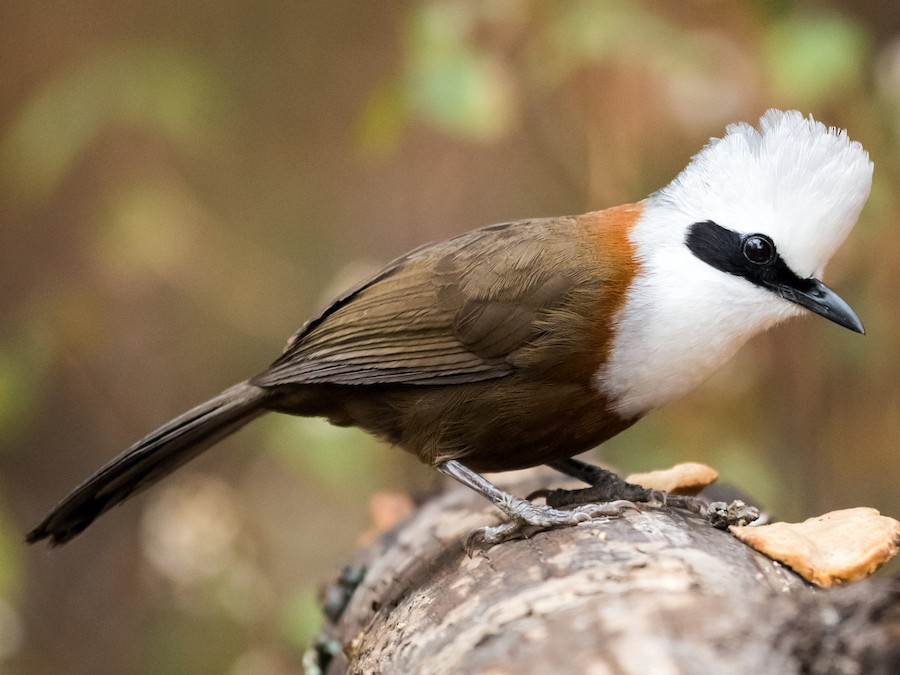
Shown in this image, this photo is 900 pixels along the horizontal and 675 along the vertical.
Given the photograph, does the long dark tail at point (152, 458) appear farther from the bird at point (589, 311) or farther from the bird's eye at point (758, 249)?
the bird's eye at point (758, 249)

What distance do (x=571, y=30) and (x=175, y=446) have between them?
88.0 inches

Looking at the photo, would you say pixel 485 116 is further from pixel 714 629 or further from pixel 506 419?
pixel 714 629

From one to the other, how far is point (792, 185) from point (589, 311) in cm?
60

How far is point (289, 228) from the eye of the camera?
653 centimetres

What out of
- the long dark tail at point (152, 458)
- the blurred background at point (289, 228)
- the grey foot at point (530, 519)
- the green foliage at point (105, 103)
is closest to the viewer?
the grey foot at point (530, 519)

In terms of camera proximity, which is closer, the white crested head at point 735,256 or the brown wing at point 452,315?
the white crested head at point 735,256

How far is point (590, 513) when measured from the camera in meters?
2.34

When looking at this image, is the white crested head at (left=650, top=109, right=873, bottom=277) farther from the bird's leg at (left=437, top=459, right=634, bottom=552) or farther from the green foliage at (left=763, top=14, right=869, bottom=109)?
the green foliage at (left=763, top=14, right=869, bottom=109)

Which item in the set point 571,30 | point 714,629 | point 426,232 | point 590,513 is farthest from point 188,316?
point 714,629

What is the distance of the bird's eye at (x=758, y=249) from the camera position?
2.58 m

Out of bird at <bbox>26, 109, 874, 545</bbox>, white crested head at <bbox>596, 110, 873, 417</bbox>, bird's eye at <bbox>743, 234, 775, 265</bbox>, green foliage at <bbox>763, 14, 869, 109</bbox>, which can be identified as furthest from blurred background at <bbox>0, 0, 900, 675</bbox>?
bird's eye at <bbox>743, 234, 775, 265</bbox>

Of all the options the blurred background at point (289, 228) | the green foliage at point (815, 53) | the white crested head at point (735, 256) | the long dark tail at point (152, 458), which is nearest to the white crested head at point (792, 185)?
the white crested head at point (735, 256)

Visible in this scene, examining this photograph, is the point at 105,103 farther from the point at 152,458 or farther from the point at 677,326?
the point at 677,326

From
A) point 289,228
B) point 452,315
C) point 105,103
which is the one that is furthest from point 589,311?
point 289,228
